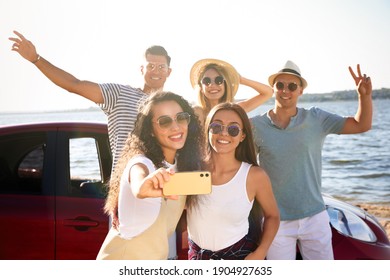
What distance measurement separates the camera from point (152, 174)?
60.0 inches

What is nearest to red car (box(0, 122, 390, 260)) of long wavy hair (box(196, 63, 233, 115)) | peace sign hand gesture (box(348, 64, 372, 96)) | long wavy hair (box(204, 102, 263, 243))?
long wavy hair (box(204, 102, 263, 243))

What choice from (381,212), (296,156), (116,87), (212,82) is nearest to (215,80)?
(212,82)

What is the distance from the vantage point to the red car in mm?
2381

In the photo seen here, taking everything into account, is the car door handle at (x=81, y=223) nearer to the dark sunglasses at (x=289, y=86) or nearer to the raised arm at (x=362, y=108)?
the dark sunglasses at (x=289, y=86)

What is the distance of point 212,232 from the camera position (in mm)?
1911

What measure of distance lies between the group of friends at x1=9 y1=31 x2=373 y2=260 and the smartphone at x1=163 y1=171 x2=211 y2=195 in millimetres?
65

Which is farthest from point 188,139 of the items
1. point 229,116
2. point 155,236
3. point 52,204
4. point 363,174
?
point 363,174

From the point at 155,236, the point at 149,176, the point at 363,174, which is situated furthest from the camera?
the point at 363,174

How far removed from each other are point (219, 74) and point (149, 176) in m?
1.29

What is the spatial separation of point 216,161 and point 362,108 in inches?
35.0

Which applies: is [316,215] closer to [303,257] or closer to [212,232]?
[303,257]

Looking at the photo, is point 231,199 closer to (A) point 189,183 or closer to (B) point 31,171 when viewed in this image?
(A) point 189,183

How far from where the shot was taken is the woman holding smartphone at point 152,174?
1.63 metres

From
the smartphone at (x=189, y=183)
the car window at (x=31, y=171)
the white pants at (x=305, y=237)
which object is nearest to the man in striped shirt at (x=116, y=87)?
the car window at (x=31, y=171)
